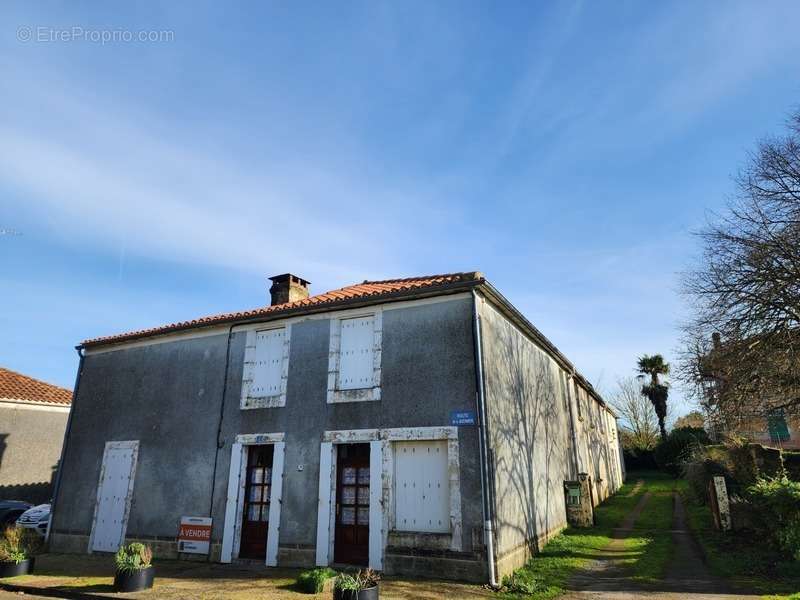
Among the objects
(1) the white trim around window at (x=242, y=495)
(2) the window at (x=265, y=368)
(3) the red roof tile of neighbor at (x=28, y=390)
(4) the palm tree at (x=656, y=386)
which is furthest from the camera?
(4) the palm tree at (x=656, y=386)

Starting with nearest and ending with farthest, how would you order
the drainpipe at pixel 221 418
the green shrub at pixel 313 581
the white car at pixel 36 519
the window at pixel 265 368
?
the green shrub at pixel 313 581, the drainpipe at pixel 221 418, the window at pixel 265 368, the white car at pixel 36 519

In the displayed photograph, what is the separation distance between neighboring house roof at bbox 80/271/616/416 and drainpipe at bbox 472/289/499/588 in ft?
1.48

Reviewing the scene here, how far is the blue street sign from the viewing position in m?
8.95

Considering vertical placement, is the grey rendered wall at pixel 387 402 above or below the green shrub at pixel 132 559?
above

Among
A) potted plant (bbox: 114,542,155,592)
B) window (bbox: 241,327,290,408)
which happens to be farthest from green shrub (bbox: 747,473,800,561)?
potted plant (bbox: 114,542,155,592)

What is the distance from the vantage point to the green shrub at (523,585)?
7.83 metres

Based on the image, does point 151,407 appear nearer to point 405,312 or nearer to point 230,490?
point 230,490

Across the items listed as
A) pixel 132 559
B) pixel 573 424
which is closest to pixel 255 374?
pixel 132 559

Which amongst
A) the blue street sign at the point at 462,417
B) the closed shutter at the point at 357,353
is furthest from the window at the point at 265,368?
the blue street sign at the point at 462,417

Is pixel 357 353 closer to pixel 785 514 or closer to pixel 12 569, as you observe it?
pixel 12 569

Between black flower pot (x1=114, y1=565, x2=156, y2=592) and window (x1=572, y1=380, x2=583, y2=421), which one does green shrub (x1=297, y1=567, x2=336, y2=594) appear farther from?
window (x1=572, y1=380, x2=583, y2=421)

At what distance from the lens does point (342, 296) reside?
468 inches

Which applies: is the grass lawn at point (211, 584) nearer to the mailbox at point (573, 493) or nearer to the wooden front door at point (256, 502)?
the wooden front door at point (256, 502)

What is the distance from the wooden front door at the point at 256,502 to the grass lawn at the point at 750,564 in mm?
8440
